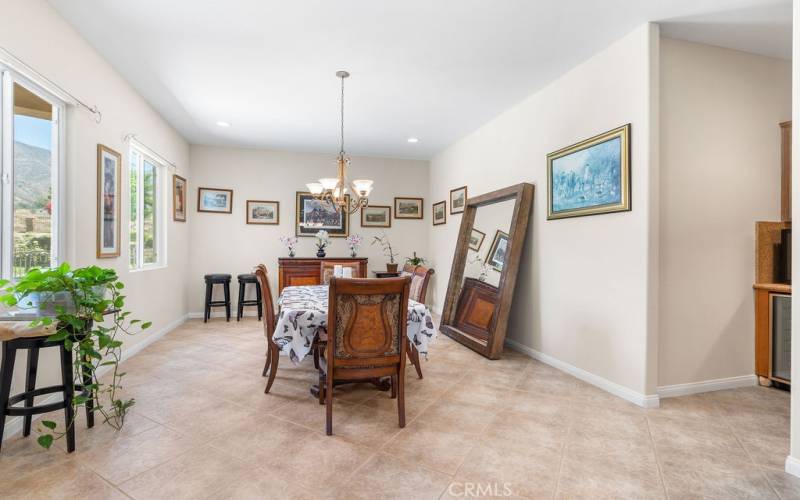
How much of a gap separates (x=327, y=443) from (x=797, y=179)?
281 cm

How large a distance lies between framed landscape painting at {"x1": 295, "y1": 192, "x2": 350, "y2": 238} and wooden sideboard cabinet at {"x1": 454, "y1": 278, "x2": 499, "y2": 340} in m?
2.59

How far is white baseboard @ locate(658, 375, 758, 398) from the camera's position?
2.80 m

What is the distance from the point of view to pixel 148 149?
428 cm

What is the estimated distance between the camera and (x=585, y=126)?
3191 millimetres

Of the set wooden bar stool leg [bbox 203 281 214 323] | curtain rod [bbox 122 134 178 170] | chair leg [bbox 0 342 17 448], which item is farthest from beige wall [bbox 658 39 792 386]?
wooden bar stool leg [bbox 203 281 214 323]

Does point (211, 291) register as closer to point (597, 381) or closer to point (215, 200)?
point (215, 200)

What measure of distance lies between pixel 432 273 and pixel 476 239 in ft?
5.25

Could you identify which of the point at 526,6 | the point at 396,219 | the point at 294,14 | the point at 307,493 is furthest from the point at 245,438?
the point at 396,219

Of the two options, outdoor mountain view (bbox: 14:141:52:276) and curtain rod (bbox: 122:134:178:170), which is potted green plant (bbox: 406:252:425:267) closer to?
curtain rod (bbox: 122:134:178:170)

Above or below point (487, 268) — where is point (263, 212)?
above

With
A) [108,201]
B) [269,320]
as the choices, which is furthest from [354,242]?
[108,201]

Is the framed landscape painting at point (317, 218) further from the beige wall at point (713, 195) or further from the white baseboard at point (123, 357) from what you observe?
the beige wall at point (713, 195)

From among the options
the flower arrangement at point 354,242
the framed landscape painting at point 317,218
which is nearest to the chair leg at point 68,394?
the flower arrangement at point 354,242

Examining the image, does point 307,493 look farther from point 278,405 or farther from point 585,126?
point 585,126
